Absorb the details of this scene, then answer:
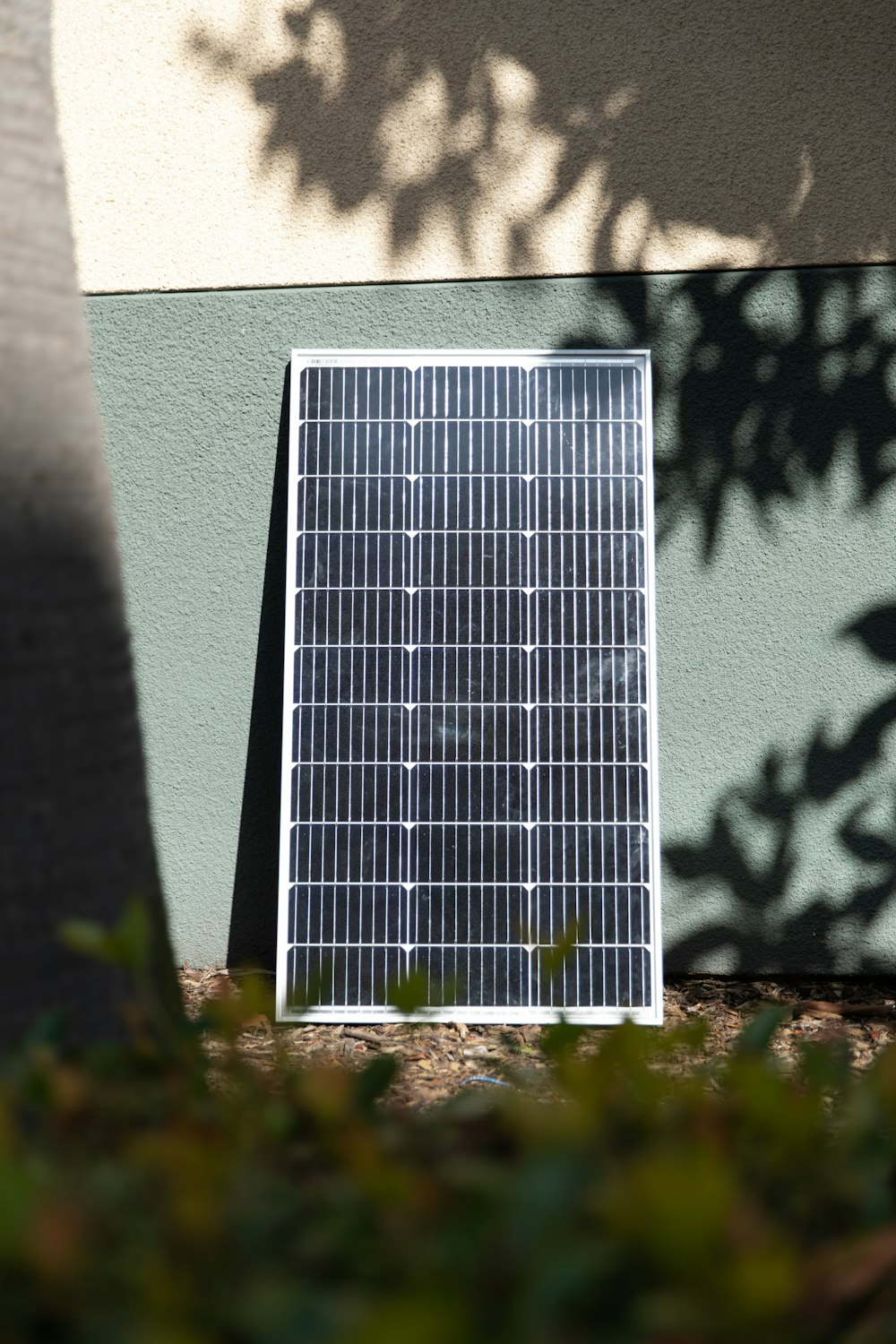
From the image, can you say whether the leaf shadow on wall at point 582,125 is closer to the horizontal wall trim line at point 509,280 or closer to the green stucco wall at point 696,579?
the horizontal wall trim line at point 509,280

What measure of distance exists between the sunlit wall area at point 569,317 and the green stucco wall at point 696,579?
0.04 feet

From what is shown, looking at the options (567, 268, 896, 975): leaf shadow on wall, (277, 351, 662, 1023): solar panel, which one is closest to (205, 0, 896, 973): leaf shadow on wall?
(567, 268, 896, 975): leaf shadow on wall

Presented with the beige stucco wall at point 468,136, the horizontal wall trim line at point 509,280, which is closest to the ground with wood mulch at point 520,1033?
the horizontal wall trim line at point 509,280

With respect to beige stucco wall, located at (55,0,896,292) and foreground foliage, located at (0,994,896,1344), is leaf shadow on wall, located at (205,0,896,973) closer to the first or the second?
beige stucco wall, located at (55,0,896,292)

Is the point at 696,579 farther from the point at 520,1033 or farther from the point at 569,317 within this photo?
the point at 520,1033

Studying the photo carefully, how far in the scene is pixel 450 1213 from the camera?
2.40 feet

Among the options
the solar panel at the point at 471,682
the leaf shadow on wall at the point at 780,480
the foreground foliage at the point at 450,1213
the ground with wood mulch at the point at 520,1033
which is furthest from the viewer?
the leaf shadow on wall at the point at 780,480

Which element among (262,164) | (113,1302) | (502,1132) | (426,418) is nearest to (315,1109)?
(502,1132)

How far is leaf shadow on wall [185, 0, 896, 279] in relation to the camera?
5.09m

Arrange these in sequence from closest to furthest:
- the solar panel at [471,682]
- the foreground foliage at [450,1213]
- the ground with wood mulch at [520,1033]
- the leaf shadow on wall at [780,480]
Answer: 1. the foreground foliage at [450,1213]
2. the ground with wood mulch at [520,1033]
3. the solar panel at [471,682]
4. the leaf shadow on wall at [780,480]

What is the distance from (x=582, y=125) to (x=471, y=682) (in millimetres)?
2551

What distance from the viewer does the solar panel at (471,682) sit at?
4.67 meters

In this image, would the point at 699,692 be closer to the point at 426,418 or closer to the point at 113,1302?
the point at 426,418

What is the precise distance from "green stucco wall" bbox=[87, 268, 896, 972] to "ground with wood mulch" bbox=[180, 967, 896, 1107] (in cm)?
12
